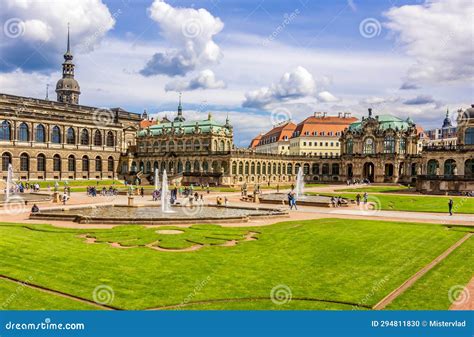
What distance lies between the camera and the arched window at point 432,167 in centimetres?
10001

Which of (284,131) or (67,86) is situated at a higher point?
(67,86)

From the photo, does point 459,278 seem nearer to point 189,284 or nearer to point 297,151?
point 189,284

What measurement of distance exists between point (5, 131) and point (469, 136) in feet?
330

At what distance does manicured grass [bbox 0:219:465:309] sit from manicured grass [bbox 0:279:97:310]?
152 millimetres

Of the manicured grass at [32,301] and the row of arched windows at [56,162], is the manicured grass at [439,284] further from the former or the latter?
the row of arched windows at [56,162]

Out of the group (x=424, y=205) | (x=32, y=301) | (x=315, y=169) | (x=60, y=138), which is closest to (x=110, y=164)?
(x=60, y=138)

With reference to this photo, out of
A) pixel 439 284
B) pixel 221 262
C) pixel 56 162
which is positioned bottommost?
pixel 439 284

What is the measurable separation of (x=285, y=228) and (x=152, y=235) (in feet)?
36.2

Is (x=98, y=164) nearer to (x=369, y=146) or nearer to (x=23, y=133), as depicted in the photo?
(x=23, y=133)

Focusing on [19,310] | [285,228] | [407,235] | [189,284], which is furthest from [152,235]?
[407,235]

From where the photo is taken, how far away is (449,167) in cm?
9844

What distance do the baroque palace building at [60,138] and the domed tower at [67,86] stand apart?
52.6 ft

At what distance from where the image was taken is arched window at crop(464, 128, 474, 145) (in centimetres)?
9669

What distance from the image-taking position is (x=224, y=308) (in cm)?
1728
